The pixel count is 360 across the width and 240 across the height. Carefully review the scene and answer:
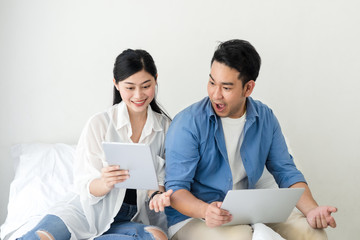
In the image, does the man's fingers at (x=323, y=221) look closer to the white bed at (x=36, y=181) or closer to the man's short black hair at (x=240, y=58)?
the white bed at (x=36, y=181)

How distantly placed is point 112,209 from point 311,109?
136 centimetres

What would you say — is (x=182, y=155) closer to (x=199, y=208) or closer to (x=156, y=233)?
(x=199, y=208)

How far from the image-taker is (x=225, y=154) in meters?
1.77

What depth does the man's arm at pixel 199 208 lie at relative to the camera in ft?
5.12

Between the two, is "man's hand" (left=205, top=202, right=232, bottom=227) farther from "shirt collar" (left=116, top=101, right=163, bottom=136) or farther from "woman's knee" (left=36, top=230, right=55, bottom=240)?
"woman's knee" (left=36, top=230, right=55, bottom=240)

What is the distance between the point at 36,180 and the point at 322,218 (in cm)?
133

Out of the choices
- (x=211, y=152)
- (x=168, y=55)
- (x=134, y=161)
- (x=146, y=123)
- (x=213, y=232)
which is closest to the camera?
(x=134, y=161)

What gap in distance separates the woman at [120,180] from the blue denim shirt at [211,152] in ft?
0.43

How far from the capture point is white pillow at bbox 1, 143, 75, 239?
1.98 meters

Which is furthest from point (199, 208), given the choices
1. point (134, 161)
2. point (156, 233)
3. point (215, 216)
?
point (134, 161)

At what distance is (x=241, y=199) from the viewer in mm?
1535

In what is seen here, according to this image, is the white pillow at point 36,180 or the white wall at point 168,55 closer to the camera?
the white pillow at point 36,180

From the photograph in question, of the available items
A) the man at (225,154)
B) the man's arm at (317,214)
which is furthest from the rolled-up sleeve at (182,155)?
the man's arm at (317,214)

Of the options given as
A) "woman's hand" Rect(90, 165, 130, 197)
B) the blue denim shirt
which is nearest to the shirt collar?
the blue denim shirt
